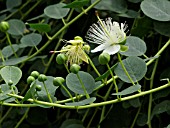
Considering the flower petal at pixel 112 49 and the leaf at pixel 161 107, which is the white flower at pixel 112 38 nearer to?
the flower petal at pixel 112 49

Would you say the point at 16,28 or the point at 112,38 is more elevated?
the point at 112,38

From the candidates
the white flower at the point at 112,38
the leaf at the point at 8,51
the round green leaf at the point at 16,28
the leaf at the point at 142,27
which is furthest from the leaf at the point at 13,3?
the white flower at the point at 112,38

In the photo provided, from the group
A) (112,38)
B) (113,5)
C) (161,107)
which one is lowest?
(161,107)

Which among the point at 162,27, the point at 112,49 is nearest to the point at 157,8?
the point at 162,27

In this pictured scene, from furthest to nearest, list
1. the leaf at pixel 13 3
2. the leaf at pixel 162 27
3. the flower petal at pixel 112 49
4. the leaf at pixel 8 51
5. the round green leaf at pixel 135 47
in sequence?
the leaf at pixel 13 3 < the leaf at pixel 8 51 < the leaf at pixel 162 27 < the round green leaf at pixel 135 47 < the flower petal at pixel 112 49

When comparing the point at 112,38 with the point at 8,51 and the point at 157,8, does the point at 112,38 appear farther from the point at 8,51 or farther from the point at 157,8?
the point at 8,51

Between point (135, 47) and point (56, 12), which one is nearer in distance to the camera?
point (135, 47)
